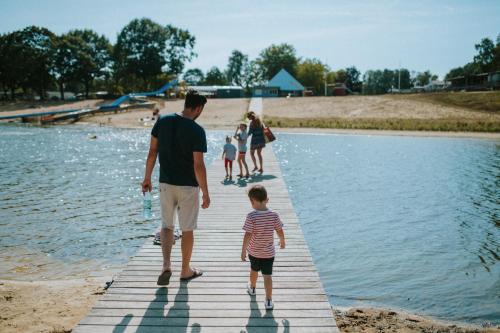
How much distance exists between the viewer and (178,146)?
454cm

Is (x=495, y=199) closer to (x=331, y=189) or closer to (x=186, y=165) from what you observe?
(x=331, y=189)

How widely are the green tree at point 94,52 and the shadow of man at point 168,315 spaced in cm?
7561

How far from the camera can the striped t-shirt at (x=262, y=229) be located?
433 cm

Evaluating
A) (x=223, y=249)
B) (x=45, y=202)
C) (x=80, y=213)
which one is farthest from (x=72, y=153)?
(x=223, y=249)

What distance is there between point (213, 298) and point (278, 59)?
102844 mm

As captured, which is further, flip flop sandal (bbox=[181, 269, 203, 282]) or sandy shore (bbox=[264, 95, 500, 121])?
sandy shore (bbox=[264, 95, 500, 121])

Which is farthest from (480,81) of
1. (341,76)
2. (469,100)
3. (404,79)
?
(404,79)

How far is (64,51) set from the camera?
71000 millimetres

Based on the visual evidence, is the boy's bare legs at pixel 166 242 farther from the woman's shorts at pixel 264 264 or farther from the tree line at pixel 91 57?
the tree line at pixel 91 57

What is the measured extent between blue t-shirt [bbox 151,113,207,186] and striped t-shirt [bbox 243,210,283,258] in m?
0.79

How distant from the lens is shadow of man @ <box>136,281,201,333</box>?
401 centimetres

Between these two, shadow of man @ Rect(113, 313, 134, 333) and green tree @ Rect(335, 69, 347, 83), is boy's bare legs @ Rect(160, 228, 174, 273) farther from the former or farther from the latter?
green tree @ Rect(335, 69, 347, 83)

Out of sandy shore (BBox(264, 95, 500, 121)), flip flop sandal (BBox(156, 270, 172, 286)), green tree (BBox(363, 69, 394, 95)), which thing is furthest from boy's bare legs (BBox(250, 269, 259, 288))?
green tree (BBox(363, 69, 394, 95))

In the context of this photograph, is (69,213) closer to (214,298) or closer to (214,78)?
(214,298)
